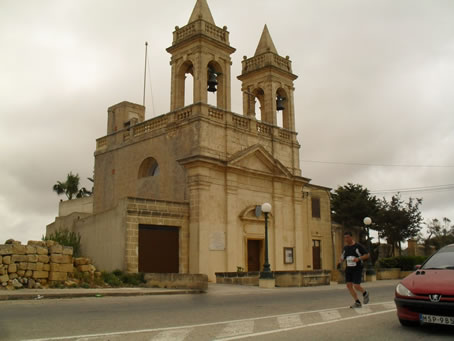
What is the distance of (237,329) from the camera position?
757 centimetres

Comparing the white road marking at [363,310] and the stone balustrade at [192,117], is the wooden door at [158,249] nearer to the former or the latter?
the stone balustrade at [192,117]

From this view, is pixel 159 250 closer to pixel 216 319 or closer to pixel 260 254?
pixel 260 254

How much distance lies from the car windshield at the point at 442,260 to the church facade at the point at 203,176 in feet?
45.8

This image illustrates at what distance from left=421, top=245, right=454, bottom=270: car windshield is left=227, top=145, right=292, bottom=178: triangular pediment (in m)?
16.3

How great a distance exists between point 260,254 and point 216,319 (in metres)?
17.7

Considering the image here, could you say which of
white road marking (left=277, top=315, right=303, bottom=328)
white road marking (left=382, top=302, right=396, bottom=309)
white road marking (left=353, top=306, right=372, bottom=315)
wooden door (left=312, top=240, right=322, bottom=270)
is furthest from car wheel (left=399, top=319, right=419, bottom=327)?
wooden door (left=312, top=240, right=322, bottom=270)

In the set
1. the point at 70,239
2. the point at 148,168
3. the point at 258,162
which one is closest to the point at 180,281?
the point at 70,239

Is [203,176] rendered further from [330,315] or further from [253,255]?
[330,315]

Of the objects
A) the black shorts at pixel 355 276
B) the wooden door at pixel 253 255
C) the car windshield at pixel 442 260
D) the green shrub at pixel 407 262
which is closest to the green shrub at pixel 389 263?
the green shrub at pixel 407 262

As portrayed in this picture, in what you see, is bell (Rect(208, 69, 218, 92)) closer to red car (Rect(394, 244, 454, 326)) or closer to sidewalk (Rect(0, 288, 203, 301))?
sidewalk (Rect(0, 288, 203, 301))

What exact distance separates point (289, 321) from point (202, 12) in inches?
818

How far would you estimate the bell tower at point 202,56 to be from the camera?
983 inches

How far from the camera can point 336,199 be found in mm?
45969

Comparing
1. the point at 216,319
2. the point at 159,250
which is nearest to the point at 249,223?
the point at 159,250
